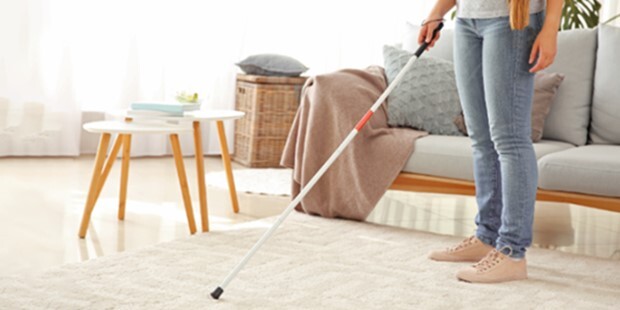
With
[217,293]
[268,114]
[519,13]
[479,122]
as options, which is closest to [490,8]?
[519,13]

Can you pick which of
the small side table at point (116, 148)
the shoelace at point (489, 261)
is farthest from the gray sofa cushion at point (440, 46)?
the shoelace at point (489, 261)

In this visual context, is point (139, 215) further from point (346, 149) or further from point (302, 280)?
point (302, 280)

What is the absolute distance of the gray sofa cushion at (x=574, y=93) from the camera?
348 cm

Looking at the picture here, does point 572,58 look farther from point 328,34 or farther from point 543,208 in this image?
point 328,34

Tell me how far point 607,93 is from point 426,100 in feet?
2.24

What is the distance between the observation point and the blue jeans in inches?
95.6

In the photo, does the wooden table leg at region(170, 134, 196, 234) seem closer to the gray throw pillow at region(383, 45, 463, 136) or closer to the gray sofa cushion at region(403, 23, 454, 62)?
the gray throw pillow at region(383, 45, 463, 136)

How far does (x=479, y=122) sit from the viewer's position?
2.62m

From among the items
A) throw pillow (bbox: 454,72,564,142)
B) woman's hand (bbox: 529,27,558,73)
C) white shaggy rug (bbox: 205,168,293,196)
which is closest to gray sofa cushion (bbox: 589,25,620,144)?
throw pillow (bbox: 454,72,564,142)

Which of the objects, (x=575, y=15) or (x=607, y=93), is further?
(x=575, y=15)

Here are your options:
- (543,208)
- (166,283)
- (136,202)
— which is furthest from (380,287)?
(543,208)

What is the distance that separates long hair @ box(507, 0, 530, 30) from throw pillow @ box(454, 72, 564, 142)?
3.65 feet

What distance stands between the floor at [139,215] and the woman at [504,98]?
26.1 inches

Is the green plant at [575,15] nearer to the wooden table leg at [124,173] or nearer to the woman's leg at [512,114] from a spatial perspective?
the woman's leg at [512,114]
